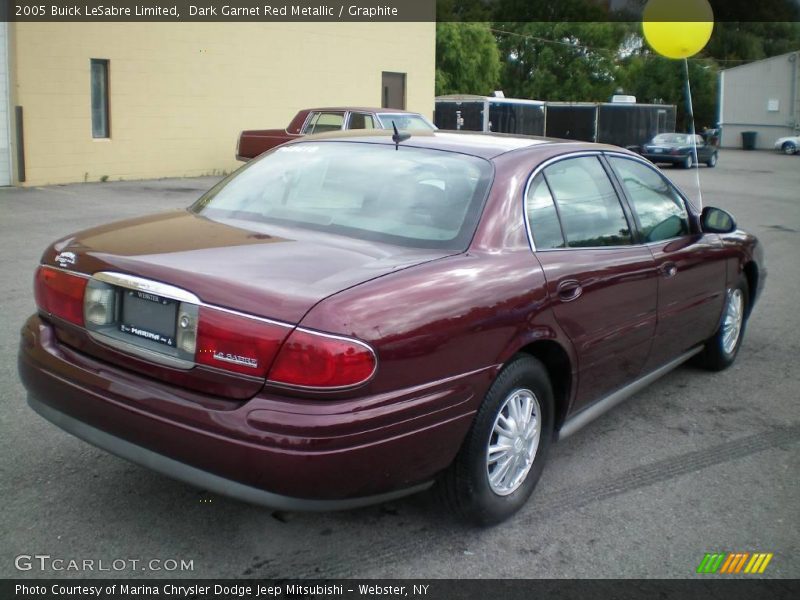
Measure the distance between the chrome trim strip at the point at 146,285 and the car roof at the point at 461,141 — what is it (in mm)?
1539

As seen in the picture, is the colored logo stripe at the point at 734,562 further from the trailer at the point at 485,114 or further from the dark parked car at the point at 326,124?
the trailer at the point at 485,114

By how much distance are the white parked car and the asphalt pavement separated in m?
45.2

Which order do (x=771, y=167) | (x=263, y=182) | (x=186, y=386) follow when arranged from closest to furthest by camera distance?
(x=186, y=386)
(x=263, y=182)
(x=771, y=167)

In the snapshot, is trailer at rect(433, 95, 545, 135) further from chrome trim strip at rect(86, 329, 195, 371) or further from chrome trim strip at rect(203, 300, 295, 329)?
chrome trim strip at rect(203, 300, 295, 329)

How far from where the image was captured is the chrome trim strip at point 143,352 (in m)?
3.04

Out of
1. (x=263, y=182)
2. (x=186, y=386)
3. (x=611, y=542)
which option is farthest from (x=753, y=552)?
(x=263, y=182)

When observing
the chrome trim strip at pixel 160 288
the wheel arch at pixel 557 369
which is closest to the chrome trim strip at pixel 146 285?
the chrome trim strip at pixel 160 288

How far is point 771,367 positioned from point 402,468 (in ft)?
13.1

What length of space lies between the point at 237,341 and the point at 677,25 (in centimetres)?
648

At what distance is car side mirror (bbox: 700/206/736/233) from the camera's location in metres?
5.19

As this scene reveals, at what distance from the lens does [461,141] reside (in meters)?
4.26

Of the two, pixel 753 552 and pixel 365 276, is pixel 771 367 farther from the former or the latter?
pixel 365 276

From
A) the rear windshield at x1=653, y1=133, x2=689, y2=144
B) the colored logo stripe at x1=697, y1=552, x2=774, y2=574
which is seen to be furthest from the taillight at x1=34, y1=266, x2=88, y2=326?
the rear windshield at x1=653, y1=133, x2=689, y2=144

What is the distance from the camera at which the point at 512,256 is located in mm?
3639
